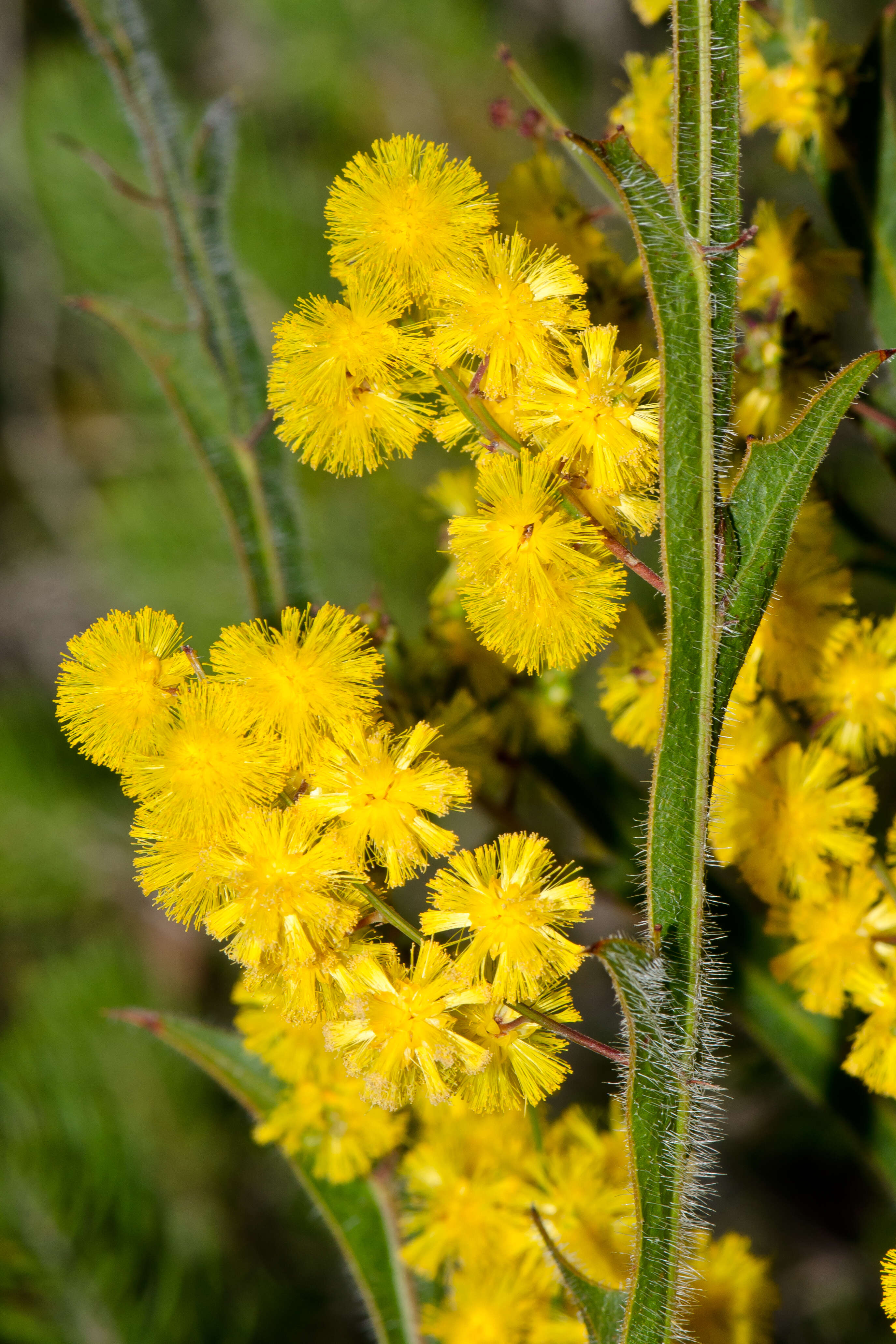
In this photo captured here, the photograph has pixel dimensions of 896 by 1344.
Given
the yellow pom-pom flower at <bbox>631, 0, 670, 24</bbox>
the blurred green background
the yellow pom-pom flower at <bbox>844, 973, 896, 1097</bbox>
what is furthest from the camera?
the blurred green background

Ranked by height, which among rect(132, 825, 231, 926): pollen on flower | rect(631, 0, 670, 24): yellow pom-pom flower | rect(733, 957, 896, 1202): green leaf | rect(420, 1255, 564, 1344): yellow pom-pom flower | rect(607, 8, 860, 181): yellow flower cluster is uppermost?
rect(631, 0, 670, 24): yellow pom-pom flower

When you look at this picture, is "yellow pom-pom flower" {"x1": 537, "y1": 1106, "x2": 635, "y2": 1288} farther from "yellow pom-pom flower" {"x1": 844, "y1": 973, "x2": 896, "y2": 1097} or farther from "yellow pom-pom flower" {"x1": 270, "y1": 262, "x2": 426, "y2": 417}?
"yellow pom-pom flower" {"x1": 270, "y1": 262, "x2": 426, "y2": 417}

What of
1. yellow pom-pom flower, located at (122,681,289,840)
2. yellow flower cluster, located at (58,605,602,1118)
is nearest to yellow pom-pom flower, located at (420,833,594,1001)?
yellow flower cluster, located at (58,605,602,1118)

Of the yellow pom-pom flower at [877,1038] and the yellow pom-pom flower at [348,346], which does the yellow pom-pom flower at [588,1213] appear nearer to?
the yellow pom-pom flower at [877,1038]

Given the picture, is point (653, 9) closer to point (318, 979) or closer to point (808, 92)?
point (808, 92)

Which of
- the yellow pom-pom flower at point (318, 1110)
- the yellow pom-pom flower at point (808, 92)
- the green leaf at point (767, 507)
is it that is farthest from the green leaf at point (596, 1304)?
the yellow pom-pom flower at point (808, 92)

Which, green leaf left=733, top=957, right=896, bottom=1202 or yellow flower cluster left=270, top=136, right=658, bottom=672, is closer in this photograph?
yellow flower cluster left=270, top=136, right=658, bottom=672

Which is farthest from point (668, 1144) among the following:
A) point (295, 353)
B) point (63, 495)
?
point (63, 495)

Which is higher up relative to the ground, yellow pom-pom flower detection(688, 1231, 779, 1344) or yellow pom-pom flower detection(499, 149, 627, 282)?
yellow pom-pom flower detection(499, 149, 627, 282)
